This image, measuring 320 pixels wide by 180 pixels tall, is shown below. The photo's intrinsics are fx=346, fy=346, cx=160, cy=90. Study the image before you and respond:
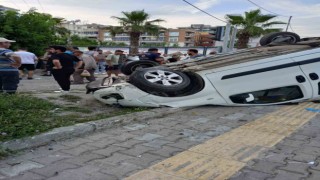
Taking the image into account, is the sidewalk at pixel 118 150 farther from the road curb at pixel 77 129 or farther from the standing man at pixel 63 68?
the standing man at pixel 63 68

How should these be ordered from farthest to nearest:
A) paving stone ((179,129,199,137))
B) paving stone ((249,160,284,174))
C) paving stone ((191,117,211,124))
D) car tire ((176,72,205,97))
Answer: car tire ((176,72,205,97))
paving stone ((191,117,211,124))
paving stone ((179,129,199,137))
paving stone ((249,160,284,174))

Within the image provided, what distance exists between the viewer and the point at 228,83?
6.53 meters

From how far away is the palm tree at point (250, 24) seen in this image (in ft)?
78.9

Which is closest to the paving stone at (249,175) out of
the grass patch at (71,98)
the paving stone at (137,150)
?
the paving stone at (137,150)

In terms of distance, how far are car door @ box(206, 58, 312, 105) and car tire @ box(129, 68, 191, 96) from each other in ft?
1.89

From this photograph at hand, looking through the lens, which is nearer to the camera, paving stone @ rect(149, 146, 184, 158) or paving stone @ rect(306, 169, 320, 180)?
paving stone @ rect(306, 169, 320, 180)

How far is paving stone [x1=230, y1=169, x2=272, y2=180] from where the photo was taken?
3.10 meters

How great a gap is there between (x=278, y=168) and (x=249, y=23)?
72.9ft

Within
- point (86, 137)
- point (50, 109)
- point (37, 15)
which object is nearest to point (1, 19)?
point (37, 15)

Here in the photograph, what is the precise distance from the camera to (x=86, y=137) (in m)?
4.31

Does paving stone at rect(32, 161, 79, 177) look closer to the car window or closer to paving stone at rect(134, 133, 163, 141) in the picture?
paving stone at rect(134, 133, 163, 141)

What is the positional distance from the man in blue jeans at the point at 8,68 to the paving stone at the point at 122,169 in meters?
4.44

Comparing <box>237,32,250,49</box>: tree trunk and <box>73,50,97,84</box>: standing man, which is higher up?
<box>237,32,250,49</box>: tree trunk

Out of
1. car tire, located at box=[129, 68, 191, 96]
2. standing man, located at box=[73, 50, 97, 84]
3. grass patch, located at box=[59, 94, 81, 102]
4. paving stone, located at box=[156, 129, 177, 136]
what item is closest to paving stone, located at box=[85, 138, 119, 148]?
paving stone, located at box=[156, 129, 177, 136]
